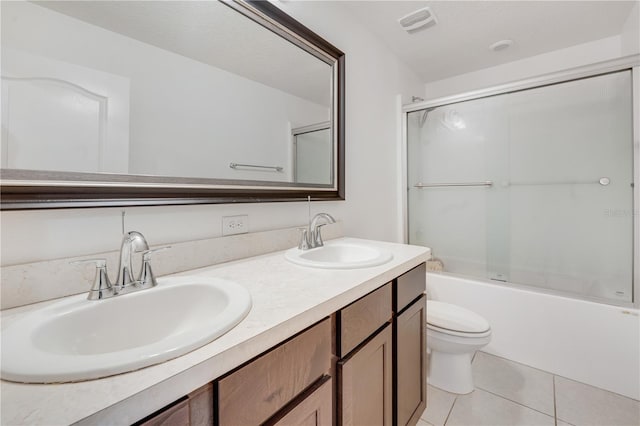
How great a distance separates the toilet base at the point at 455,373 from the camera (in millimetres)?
1506

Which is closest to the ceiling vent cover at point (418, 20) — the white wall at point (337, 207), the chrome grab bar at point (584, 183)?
the white wall at point (337, 207)

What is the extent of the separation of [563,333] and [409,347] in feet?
4.01

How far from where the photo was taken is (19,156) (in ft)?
2.10

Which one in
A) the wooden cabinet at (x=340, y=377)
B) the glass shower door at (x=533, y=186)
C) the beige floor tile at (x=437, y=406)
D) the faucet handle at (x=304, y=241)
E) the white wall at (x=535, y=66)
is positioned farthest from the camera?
the white wall at (x=535, y=66)

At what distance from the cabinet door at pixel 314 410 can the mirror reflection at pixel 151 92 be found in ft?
2.56

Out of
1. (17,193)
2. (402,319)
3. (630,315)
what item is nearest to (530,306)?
(630,315)

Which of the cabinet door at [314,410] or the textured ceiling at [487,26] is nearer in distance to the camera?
the cabinet door at [314,410]

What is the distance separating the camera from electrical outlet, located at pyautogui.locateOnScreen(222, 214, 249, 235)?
3.49 ft

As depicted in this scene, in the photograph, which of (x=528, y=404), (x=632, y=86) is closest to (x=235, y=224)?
(x=528, y=404)

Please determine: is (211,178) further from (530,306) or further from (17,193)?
(530,306)

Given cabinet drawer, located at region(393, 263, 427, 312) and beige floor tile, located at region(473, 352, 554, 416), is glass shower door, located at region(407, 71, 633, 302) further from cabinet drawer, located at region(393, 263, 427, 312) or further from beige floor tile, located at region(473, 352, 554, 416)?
cabinet drawer, located at region(393, 263, 427, 312)

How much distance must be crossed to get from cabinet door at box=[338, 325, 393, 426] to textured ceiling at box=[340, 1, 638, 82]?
1867 mm

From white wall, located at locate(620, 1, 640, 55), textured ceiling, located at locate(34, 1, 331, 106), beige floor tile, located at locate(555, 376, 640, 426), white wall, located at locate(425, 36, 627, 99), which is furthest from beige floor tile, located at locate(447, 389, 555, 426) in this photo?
white wall, located at locate(620, 1, 640, 55)

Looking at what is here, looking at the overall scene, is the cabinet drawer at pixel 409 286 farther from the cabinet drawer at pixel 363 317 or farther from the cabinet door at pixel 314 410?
the cabinet door at pixel 314 410
